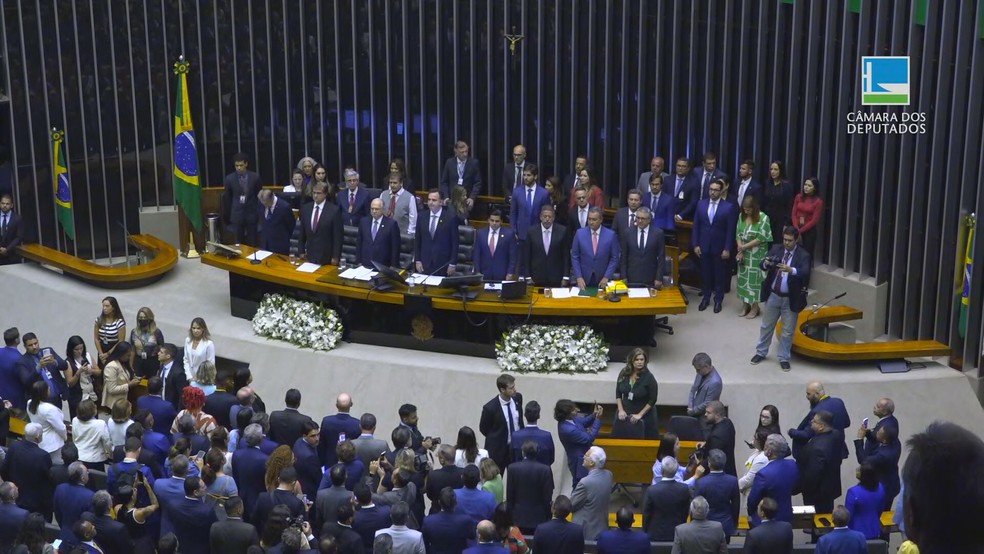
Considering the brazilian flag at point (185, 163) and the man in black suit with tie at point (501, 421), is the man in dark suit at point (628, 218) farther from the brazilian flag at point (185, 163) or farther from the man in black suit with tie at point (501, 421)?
the brazilian flag at point (185, 163)

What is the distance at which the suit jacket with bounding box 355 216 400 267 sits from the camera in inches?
546

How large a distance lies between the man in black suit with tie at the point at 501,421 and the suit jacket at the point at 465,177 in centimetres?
536

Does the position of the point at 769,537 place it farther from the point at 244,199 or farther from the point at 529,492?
the point at 244,199

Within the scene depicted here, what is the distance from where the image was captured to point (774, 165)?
1421cm

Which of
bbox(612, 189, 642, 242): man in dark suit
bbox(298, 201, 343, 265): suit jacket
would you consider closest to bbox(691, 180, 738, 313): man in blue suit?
bbox(612, 189, 642, 242): man in dark suit

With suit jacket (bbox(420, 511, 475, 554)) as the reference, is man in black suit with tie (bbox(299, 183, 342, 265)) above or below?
above

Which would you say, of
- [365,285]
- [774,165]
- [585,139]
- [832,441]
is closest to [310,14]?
[585,139]

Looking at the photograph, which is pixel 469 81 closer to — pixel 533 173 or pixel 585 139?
pixel 585 139

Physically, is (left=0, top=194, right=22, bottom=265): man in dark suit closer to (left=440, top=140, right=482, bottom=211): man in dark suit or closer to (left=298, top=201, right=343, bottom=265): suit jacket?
(left=298, top=201, right=343, bottom=265): suit jacket

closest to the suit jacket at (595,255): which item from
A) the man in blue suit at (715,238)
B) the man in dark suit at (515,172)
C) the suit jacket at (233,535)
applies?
the man in blue suit at (715,238)

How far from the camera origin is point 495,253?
13523 mm

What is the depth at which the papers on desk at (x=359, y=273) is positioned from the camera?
44.6 feet

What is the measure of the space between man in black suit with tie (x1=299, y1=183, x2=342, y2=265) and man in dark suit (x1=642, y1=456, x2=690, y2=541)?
5804mm

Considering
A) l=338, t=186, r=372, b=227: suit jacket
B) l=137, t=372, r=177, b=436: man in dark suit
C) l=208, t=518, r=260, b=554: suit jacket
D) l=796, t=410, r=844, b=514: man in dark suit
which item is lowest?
l=796, t=410, r=844, b=514: man in dark suit
